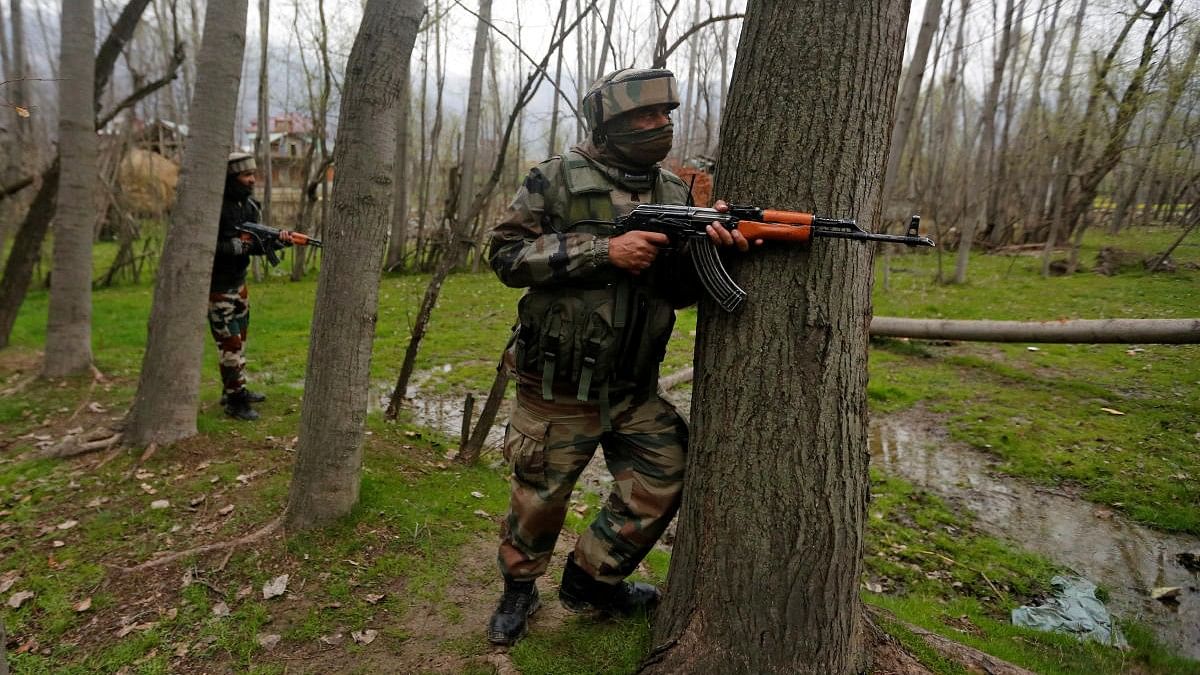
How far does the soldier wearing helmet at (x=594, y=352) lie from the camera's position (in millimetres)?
2539

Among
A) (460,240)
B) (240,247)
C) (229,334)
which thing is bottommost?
(229,334)

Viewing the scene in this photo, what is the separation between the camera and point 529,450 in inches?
104

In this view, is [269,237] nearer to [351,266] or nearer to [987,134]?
[351,266]

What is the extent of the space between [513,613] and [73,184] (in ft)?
21.5

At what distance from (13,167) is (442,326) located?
7958mm

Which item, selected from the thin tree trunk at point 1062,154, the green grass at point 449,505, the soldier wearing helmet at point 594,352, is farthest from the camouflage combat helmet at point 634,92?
the thin tree trunk at point 1062,154

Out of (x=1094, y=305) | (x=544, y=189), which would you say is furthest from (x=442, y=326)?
(x=1094, y=305)

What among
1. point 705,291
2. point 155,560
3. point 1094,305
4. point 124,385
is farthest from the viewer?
point 1094,305

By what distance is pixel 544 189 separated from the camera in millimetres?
2666

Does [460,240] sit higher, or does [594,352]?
[460,240]

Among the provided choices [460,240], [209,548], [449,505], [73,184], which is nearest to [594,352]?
[449,505]

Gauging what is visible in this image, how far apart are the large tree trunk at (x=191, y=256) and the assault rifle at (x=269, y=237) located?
0.81 m

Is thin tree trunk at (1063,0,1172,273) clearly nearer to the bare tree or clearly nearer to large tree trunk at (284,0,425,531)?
large tree trunk at (284,0,425,531)

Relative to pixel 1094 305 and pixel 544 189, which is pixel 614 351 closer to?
pixel 544 189
